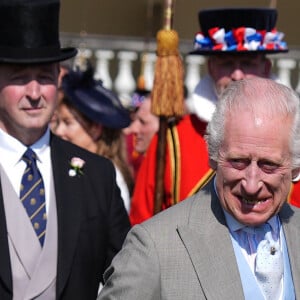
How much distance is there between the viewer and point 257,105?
12.4ft

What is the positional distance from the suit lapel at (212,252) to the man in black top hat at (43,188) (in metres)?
1.19

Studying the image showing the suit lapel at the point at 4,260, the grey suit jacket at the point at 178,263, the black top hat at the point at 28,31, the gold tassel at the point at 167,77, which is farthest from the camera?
the gold tassel at the point at 167,77

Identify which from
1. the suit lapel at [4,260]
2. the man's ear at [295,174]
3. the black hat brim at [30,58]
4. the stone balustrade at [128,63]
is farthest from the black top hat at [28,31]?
the stone balustrade at [128,63]

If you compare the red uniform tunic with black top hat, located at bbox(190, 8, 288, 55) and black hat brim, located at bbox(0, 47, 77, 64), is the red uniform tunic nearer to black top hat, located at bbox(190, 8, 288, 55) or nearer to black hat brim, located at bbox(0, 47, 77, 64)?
black top hat, located at bbox(190, 8, 288, 55)

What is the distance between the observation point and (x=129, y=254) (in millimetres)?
3766

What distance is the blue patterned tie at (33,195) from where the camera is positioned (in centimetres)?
498

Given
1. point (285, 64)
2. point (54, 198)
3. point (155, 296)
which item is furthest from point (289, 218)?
point (285, 64)

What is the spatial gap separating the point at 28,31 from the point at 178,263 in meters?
1.89

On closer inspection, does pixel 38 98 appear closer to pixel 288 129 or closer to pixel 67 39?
pixel 288 129

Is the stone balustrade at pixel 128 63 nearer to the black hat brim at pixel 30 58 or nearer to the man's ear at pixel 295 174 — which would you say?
the black hat brim at pixel 30 58

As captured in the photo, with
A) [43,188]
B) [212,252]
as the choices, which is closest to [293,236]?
[212,252]

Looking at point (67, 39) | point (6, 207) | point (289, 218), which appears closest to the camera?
point (289, 218)

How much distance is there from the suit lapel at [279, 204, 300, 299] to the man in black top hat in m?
1.25

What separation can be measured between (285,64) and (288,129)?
Result: 8.47 m
